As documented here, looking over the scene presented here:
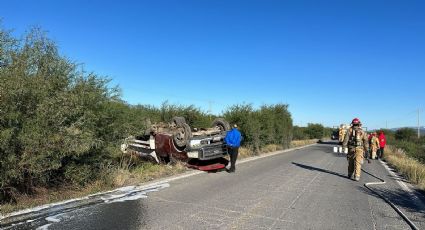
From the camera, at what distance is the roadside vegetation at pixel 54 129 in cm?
784

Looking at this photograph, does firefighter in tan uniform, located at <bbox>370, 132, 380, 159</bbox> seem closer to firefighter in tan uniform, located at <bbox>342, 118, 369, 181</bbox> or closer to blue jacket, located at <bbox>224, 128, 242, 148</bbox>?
firefighter in tan uniform, located at <bbox>342, 118, 369, 181</bbox>

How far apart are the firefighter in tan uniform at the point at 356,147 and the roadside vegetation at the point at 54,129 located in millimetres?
6727

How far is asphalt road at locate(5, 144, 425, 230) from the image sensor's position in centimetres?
729

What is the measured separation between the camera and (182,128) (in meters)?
16.4

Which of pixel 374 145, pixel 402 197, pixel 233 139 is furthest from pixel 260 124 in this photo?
pixel 402 197

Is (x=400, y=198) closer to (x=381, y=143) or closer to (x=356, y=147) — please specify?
(x=356, y=147)

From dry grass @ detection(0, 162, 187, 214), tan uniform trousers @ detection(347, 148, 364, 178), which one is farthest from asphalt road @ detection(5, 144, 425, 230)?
tan uniform trousers @ detection(347, 148, 364, 178)

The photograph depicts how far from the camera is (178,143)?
52.8 ft

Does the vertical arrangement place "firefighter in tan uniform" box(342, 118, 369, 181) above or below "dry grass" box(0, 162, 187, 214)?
above

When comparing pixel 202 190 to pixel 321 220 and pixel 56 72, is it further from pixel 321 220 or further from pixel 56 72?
pixel 56 72

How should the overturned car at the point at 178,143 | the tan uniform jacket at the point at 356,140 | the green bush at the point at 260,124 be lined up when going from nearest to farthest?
the tan uniform jacket at the point at 356,140 < the overturned car at the point at 178,143 < the green bush at the point at 260,124

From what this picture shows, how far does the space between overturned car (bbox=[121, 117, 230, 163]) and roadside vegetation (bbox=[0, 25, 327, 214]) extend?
7.30ft

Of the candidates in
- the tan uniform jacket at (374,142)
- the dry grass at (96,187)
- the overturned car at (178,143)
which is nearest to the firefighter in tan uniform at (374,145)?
the tan uniform jacket at (374,142)

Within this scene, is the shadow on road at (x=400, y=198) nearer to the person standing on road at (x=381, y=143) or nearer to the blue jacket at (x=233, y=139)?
the blue jacket at (x=233, y=139)
